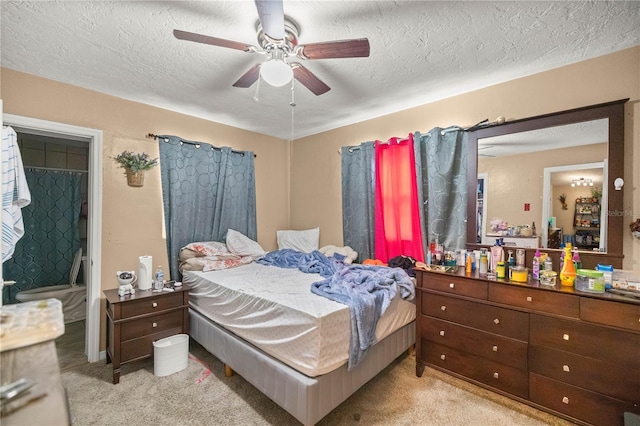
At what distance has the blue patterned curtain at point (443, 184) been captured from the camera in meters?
2.65

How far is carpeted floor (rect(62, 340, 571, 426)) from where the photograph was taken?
186 cm

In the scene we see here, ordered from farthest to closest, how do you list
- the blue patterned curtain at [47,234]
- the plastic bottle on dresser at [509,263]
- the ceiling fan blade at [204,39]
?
the blue patterned curtain at [47,234], the plastic bottle on dresser at [509,263], the ceiling fan blade at [204,39]

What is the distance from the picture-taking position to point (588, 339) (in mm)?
1687

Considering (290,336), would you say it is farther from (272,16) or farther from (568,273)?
(568,273)

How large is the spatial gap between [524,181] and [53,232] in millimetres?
5608

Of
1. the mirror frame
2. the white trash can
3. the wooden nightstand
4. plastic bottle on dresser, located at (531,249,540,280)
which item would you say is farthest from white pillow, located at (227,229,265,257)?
the mirror frame

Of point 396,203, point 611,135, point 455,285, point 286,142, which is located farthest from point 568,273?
point 286,142

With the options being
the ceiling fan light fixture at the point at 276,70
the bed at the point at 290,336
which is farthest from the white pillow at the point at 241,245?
the ceiling fan light fixture at the point at 276,70

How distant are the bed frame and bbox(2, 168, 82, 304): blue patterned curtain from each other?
9.15 feet

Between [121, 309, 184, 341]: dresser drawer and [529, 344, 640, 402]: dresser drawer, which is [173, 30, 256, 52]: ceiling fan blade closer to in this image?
[121, 309, 184, 341]: dresser drawer

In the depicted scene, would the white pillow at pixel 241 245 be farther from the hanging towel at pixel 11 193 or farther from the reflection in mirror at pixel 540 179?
the reflection in mirror at pixel 540 179

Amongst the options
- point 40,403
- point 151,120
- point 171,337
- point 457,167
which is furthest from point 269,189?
point 40,403

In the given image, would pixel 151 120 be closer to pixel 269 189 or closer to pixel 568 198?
pixel 269 189

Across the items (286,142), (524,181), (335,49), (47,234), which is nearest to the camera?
(335,49)
